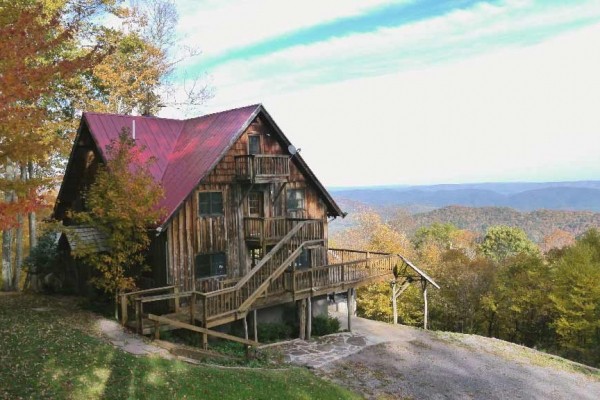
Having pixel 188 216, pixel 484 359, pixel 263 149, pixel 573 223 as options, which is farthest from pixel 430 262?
pixel 573 223

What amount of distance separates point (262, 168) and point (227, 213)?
2.61 meters

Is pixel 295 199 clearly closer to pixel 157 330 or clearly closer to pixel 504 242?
pixel 157 330

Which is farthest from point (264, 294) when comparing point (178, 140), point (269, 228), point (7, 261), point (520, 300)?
point (520, 300)

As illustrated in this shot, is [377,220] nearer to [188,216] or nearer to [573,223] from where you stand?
[188,216]

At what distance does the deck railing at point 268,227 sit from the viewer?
22.8 meters

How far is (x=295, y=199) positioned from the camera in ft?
84.9

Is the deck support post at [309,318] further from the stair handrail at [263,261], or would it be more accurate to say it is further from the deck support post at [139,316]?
the deck support post at [139,316]

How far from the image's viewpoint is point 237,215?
2308 cm

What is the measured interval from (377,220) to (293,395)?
41.1 m

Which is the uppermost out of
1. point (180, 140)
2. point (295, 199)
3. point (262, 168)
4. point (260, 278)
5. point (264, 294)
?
point (180, 140)

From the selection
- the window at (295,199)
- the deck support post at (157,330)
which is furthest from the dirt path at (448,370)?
the window at (295,199)

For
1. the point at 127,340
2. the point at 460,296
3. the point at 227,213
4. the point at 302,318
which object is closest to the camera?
the point at 127,340

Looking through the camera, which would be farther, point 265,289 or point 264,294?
point 264,294

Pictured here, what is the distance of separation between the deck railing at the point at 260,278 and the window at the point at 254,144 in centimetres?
404
